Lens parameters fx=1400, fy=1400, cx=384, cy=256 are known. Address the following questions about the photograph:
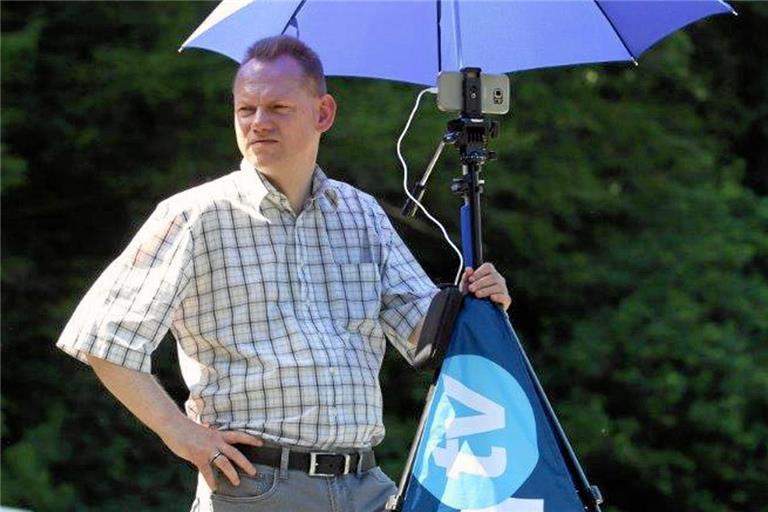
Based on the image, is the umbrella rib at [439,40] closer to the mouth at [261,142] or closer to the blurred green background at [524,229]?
the mouth at [261,142]

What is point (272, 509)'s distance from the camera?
2.59m

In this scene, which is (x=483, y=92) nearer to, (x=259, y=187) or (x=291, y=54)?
(x=291, y=54)

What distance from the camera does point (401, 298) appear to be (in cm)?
291

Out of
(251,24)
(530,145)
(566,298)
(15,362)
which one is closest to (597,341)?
(566,298)

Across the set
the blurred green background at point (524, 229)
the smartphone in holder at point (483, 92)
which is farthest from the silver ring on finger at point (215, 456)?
the blurred green background at point (524, 229)

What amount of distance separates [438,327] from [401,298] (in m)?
0.29

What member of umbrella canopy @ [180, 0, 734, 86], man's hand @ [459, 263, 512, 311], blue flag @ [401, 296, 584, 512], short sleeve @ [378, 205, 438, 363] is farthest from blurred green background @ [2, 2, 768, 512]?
blue flag @ [401, 296, 584, 512]

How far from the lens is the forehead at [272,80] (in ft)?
8.86

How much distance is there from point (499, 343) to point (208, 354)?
548 mm

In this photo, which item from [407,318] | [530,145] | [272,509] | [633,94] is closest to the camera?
[272,509]

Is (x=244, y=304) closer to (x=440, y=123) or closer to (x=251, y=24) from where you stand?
(x=251, y=24)

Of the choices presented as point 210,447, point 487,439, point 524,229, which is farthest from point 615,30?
point 524,229

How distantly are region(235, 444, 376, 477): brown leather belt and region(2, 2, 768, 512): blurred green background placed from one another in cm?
Result: 395

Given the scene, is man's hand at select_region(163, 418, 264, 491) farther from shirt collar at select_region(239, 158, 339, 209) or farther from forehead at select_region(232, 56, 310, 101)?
forehead at select_region(232, 56, 310, 101)
